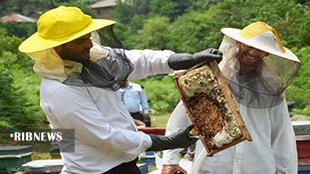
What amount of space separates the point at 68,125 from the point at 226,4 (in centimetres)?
1798

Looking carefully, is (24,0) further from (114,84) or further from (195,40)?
(114,84)

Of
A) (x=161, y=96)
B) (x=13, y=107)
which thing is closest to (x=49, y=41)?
(x=13, y=107)

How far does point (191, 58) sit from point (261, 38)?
43cm

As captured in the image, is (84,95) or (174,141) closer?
(84,95)

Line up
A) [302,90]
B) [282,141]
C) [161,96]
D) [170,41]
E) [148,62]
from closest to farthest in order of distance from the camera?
1. [148,62]
2. [282,141]
3. [302,90]
4. [161,96]
5. [170,41]

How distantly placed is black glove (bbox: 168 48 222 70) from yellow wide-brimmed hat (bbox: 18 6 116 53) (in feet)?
1.06

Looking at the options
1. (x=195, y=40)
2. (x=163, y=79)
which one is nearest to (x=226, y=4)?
(x=195, y=40)

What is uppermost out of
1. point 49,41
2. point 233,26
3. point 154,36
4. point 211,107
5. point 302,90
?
point 49,41

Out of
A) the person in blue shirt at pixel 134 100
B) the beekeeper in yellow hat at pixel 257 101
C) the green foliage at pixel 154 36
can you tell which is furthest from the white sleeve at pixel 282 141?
the green foliage at pixel 154 36

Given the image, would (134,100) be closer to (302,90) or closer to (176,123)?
(176,123)

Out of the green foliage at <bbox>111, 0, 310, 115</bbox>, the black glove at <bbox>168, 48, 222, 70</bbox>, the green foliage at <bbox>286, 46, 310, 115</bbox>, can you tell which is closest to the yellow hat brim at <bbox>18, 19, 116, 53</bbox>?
the black glove at <bbox>168, 48, 222, 70</bbox>

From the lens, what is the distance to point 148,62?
7.87ft

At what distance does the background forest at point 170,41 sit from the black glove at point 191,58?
4.98 meters

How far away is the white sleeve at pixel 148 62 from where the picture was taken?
237cm
